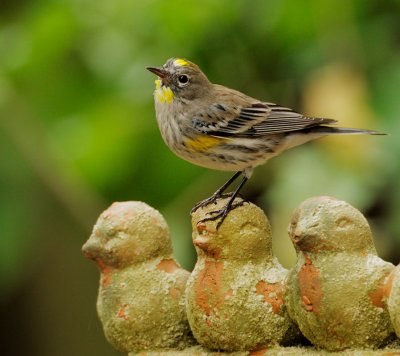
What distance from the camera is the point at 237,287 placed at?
7.65 feet

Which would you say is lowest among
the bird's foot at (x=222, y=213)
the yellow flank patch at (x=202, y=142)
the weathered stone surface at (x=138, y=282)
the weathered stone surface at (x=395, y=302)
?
the weathered stone surface at (x=395, y=302)

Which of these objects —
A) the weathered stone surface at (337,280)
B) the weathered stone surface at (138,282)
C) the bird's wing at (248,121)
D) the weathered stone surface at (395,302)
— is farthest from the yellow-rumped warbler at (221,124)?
the weathered stone surface at (395,302)

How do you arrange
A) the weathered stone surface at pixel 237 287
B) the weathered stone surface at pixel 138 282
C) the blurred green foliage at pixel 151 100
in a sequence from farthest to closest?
the blurred green foliage at pixel 151 100, the weathered stone surface at pixel 138 282, the weathered stone surface at pixel 237 287

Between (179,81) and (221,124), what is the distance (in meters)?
0.17

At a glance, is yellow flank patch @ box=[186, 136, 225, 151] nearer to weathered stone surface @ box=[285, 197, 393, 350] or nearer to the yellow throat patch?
the yellow throat patch

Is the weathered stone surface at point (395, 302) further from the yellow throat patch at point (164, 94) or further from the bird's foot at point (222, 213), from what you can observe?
the yellow throat patch at point (164, 94)

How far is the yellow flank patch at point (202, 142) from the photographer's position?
292 centimetres

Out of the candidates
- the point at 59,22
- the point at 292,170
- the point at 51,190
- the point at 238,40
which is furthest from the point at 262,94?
the point at 51,190

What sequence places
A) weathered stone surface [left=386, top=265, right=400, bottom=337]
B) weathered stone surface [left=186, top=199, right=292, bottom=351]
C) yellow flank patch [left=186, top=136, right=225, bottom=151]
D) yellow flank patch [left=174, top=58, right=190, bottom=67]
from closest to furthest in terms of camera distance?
weathered stone surface [left=386, top=265, right=400, bottom=337] → weathered stone surface [left=186, top=199, right=292, bottom=351] → yellow flank patch [left=186, top=136, right=225, bottom=151] → yellow flank patch [left=174, top=58, right=190, bottom=67]

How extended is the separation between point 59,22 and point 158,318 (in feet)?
7.18

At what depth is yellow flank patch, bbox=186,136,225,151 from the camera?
9.56 ft

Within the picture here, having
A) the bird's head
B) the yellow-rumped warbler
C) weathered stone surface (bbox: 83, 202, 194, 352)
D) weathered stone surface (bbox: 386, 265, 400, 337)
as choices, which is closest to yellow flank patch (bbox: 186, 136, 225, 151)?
the yellow-rumped warbler

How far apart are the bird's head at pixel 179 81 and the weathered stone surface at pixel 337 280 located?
0.91 metres

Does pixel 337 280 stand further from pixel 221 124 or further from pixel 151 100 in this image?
pixel 151 100
